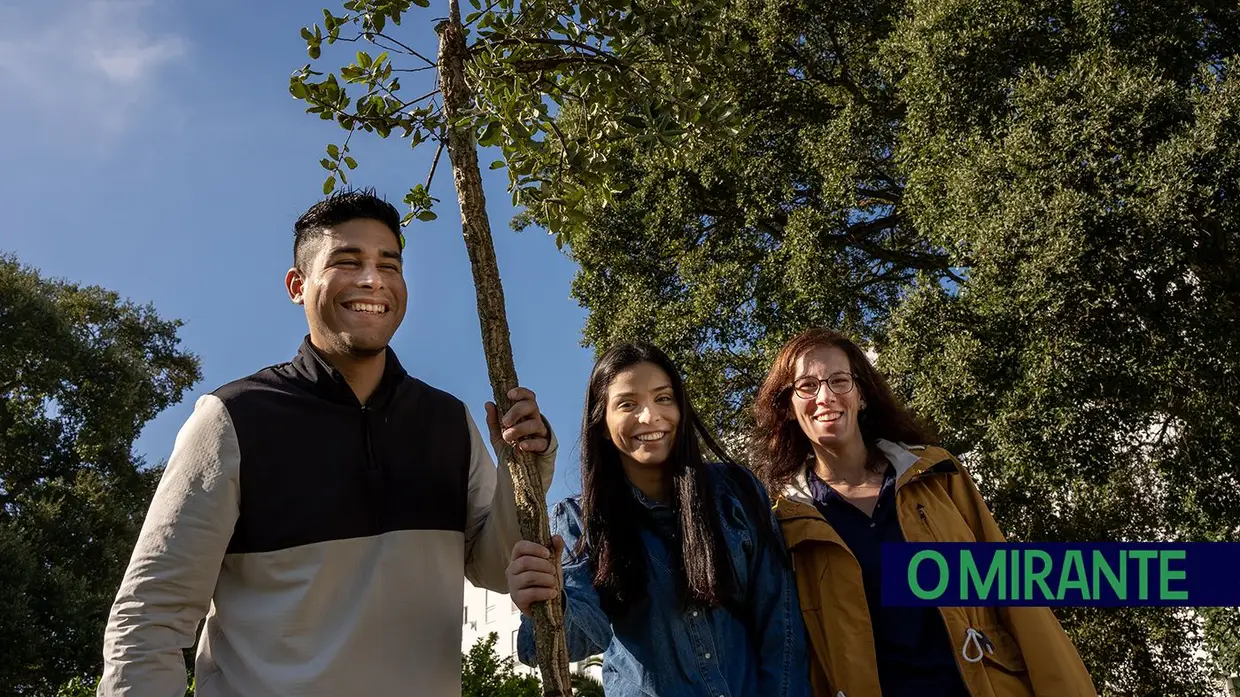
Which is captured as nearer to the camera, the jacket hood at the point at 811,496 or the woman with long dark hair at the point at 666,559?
the woman with long dark hair at the point at 666,559

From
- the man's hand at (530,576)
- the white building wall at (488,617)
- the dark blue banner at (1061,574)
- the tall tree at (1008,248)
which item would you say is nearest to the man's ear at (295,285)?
the man's hand at (530,576)

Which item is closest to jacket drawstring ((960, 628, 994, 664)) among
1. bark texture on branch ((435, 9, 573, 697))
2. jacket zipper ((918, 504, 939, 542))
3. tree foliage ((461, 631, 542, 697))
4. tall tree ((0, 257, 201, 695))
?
jacket zipper ((918, 504, 939, 542))

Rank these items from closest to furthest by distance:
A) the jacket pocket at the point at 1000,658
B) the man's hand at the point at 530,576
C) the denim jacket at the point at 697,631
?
the man's hand at the point at 530,576 → the denim jacket at the point at 697,631 → the jacket pocket at the point at 1000,658

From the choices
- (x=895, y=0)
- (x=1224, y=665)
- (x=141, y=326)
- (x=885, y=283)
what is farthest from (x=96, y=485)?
(x=1224, y=665)

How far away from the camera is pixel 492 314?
3.24 m

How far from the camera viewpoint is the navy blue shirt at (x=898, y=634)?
356cm

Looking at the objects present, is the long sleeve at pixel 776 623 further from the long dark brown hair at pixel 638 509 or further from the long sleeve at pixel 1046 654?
the long sleeve at pixel 1046 654

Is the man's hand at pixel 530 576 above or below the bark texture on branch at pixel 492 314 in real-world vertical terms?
below

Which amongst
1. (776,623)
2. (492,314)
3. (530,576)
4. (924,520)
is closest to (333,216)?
(492,314)

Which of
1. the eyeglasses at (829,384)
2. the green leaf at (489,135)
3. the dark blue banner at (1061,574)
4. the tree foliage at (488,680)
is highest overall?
the green leaf at (489,135)

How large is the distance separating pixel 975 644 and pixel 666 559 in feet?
3.41

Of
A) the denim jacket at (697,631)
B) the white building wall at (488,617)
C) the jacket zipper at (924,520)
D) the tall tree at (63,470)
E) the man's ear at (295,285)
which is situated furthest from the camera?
the white building wall at (488,617)

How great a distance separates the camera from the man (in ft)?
9.03

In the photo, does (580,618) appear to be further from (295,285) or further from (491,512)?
(295,285)
